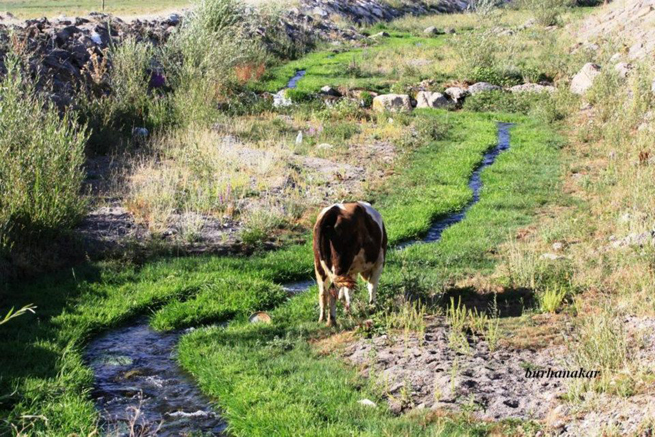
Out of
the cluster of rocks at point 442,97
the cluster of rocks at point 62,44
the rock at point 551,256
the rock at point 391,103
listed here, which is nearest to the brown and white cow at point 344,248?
the rock at point 551,256

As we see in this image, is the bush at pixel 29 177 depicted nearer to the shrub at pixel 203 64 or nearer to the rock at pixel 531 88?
the shrub at pixel 203 64

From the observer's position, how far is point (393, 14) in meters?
60.2

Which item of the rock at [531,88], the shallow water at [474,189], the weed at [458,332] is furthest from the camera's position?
the rock at [531,88]

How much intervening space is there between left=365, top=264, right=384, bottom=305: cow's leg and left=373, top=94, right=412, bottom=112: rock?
1600cm

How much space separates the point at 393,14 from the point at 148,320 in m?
54.6

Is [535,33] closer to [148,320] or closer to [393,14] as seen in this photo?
[393,14]

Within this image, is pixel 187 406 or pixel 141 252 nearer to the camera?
pixel 187 406

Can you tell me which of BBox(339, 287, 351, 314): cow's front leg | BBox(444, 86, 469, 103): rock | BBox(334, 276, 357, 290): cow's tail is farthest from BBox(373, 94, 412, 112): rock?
BBox(334, 276, 357, 290): cow's tail

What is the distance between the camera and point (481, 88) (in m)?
27.9

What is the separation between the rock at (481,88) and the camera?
2772 cm

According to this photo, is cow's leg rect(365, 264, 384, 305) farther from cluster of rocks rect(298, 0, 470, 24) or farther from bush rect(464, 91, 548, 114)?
cluster of rocks rect(298, 0, 470, 24)

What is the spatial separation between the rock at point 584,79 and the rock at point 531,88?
1105mm

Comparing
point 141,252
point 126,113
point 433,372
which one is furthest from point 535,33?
point 433,372

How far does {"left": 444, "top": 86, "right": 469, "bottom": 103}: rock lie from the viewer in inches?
1073
